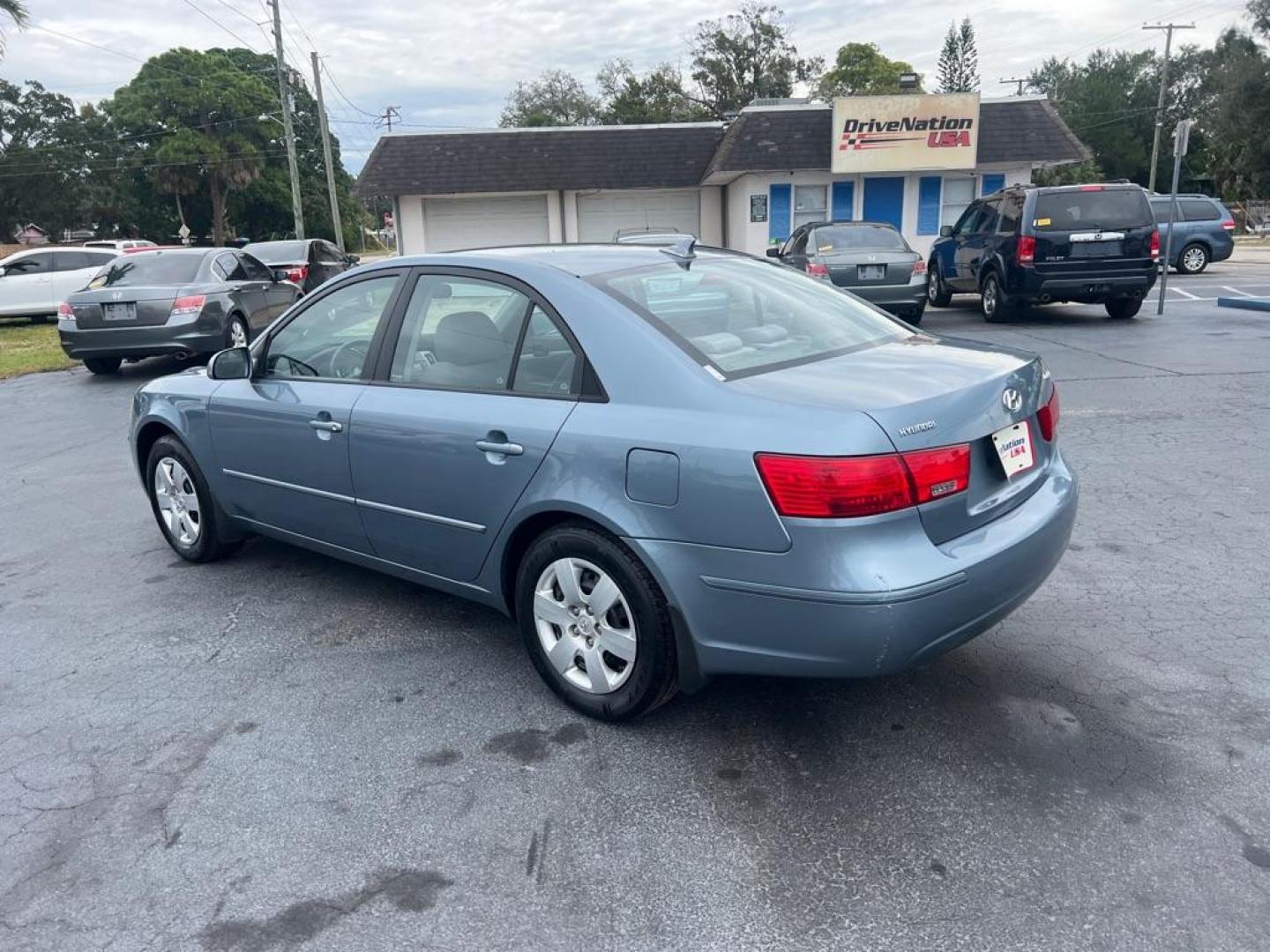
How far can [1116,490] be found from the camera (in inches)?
229

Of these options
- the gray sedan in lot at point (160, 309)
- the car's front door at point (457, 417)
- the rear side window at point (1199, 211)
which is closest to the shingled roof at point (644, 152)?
the rear side window at point (1199, 211)

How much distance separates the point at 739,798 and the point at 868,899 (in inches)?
21.3

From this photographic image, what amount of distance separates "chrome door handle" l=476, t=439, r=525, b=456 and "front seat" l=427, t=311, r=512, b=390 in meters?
0.23

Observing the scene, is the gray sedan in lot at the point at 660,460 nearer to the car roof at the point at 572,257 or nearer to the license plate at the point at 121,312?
the car roof at the point at 572,257

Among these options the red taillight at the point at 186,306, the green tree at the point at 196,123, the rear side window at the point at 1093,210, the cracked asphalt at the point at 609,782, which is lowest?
the cracked asphalt at the point at 609,782

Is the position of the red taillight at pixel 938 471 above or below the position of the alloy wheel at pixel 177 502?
above

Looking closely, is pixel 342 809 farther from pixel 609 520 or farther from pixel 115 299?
pixel 115 299

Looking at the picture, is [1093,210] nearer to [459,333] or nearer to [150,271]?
[459,333]

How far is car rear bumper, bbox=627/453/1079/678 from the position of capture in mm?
2723

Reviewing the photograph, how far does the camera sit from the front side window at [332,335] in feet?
13.6

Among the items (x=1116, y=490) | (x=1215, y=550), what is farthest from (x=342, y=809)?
(x=1116, y=490)

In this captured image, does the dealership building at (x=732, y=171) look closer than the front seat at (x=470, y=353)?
No

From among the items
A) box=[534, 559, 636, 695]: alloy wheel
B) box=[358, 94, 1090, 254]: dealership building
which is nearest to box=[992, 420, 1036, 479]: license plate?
box=[534, 559, 636, 695]: alloy wheel

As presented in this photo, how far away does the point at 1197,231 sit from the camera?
2111cm
